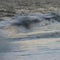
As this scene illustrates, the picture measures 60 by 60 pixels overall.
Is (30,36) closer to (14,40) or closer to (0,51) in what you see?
(14,40)

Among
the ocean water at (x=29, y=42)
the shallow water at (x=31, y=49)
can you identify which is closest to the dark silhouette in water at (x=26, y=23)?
the ocean water at (x=29, y=42)

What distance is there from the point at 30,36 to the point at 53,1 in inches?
519

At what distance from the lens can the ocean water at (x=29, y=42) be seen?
25.5ft

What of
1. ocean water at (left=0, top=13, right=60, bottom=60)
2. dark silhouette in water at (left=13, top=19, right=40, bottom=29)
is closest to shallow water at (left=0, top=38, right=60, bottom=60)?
ocean water at (left=0, top=13, right=60, bottom=60)

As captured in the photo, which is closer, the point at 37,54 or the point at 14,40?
the point at 37,54

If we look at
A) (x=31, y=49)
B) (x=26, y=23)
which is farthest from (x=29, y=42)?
(x=26, y=23)

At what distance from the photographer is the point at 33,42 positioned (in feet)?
30.7

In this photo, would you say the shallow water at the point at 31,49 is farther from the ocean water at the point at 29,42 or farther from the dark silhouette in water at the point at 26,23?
the dark silhouette in water at the point at 26,23

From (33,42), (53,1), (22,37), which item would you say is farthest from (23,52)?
(53,1)

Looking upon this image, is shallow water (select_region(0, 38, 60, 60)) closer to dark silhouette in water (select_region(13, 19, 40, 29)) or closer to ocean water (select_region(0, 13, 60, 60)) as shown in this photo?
ocean water (select_region(0, 13, 60, 60))

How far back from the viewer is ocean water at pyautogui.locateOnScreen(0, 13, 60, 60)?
7.77m

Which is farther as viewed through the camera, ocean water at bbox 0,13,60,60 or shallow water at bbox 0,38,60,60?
A: ocean water at bbox 0,13,60,60

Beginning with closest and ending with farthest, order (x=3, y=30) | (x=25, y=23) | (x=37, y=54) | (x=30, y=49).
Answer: (x=37, y=54)
(x=30, y=49)
(x=3, y=30)
(x=25, y=23)

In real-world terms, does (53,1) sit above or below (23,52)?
below
